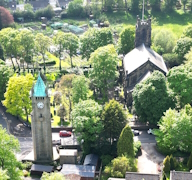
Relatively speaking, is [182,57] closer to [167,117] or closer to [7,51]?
[167,117]

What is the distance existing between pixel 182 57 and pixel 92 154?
51.0 metres

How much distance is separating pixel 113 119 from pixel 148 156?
424 inches

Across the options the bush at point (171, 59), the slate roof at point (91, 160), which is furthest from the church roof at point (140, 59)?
the slate roof at point (91, 160)

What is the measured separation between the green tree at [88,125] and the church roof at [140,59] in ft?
78.4

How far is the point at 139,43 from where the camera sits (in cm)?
10856

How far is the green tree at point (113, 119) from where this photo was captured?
3002 inches

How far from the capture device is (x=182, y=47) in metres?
114

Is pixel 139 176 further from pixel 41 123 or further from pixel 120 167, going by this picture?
pixel 41 123

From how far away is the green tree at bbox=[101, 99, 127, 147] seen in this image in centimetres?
7625

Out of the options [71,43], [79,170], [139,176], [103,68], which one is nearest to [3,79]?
[103,68]

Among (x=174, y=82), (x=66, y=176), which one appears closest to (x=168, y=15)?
(x=174, y=82)

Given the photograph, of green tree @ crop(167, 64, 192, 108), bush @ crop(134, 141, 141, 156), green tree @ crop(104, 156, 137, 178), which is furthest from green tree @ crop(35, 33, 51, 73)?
green tree @ crop(104, 156, 137, 178)

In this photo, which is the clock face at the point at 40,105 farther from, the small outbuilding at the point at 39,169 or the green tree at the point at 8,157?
the small outbuilding at the point at 39,169

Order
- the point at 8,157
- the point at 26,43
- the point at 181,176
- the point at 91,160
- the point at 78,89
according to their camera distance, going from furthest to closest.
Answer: the point at 26,43, the point at 78,89, the point at 91,160, the point at 181,176, the point at 8,157
